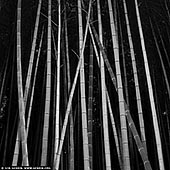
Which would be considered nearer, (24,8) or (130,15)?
(24,8)

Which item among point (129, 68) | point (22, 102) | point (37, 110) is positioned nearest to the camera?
point (22, 102)

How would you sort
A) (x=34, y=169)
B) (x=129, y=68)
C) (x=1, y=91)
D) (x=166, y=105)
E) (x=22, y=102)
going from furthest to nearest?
(x=129, y=68) → (x=166, y=105) → (x=1, y=91) → (x=22, y=102) → (x=34, y=169)

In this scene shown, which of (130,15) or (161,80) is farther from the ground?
(130,15)

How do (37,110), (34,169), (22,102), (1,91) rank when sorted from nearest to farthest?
(34,169), (22,102), (1,91), (37,110)

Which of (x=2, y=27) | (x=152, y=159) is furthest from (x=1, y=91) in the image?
(x=152, y=159)

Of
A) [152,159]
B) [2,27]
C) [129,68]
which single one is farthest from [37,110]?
[152,159]

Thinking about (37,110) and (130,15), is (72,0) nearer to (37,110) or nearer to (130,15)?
(130,15)

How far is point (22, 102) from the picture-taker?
5.38 feet

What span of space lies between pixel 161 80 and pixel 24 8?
2085 millimetres

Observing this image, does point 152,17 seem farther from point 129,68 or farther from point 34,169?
point 34,169

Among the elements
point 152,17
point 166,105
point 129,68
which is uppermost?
point 152,17

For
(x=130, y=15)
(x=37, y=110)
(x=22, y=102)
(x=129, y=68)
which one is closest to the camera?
(x=22, y=102)

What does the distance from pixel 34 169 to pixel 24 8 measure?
232 cm

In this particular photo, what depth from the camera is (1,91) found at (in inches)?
112
